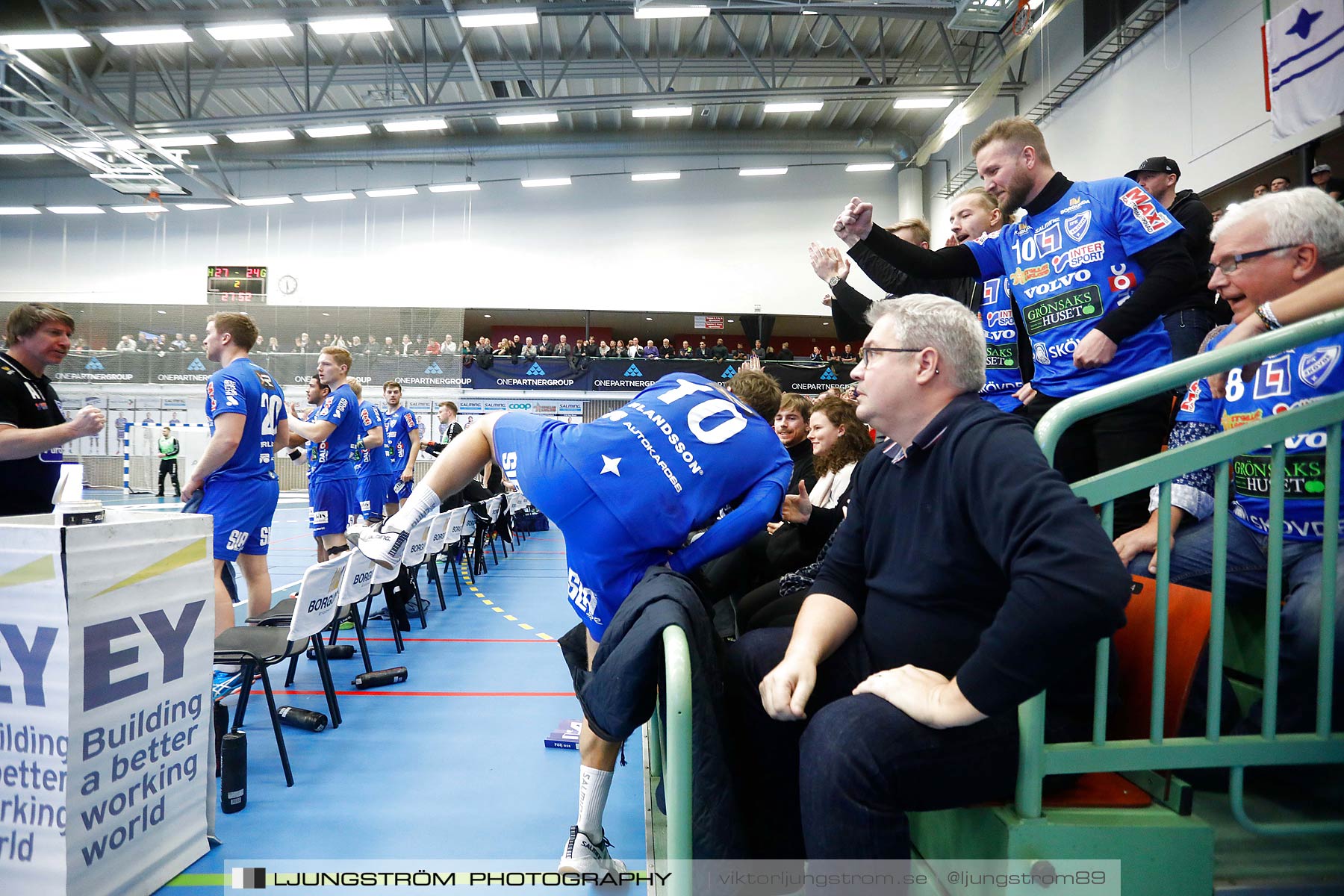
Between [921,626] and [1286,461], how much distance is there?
0.95 metres

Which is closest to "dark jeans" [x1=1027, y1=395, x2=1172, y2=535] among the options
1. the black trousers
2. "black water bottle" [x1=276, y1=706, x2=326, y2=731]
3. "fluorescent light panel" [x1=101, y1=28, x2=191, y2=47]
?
"black water bottle" [x1=276, y1=706, x2=326, y2=731]

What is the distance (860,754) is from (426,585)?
241 inches

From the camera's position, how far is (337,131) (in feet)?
47.0

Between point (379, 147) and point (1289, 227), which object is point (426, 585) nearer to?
point (1289, 227)

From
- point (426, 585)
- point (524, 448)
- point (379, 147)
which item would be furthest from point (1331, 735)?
point (379, 147)

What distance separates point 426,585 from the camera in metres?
6.54

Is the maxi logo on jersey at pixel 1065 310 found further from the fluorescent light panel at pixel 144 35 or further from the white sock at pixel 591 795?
the fluorescent light panel at pixel 144 35

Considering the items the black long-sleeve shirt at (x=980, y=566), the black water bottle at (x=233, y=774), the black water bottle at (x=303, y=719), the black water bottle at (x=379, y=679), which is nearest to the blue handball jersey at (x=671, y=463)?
the black long-sleeve shirt at (x=980, y=566)

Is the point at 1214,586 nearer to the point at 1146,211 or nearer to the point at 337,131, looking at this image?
the point at 1146,211

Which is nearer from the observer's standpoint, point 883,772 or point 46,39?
point 883,772

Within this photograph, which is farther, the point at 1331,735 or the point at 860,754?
the point at 1331,735

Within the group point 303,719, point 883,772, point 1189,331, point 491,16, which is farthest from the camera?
point 491,16

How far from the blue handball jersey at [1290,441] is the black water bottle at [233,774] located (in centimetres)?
295

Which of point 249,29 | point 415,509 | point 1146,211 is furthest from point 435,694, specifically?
point 249,29
